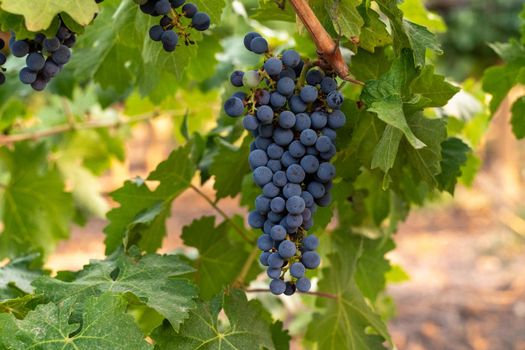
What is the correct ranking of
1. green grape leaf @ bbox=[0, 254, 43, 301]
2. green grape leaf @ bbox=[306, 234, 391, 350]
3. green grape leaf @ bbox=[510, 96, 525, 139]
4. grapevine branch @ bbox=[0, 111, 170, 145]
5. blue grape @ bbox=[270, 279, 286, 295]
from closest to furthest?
blue grape @ bbox=[270, 279, 286, 295] < green grape leaf @ bbox=[0, 254, 43, 301] < green grape leaf @ bbox=[306, 234, 391, 350] < green grape leaf @ bbox=[510, 96, 525, 139] < grapevine branch @ bbox=[0, 111, 170, 145]

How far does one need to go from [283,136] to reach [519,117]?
658mm

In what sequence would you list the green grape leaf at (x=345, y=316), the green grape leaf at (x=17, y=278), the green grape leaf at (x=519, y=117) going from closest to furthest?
the green grape leaf at (x=17, y=278) < the green grape leaf at (x=345, y=316) < the green grape leaf at (x=519, y=117)

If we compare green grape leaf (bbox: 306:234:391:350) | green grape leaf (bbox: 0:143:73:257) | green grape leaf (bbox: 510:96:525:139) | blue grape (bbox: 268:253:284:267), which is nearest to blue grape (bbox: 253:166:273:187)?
blue grape (bbox: 268:253:284:267)

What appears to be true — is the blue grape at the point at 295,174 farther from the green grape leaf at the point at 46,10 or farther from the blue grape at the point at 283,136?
the green grape leaf at the point at 46,10

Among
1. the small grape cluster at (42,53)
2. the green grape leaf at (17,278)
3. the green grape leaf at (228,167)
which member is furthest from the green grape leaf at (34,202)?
the small grape cluster at (42,53)

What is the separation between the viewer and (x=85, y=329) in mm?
874

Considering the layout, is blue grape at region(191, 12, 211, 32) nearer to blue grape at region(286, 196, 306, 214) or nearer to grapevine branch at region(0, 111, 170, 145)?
blue grape at region(286, 196, 306, 214)

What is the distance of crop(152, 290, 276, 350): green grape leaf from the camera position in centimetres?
99

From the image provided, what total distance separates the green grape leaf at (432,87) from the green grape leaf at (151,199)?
0.49m

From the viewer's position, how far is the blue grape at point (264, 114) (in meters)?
0.91

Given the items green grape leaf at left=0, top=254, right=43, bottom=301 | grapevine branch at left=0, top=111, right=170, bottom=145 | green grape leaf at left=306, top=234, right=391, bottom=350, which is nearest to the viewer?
green grape leaf at left=0, top=254, right=43, bottom=301

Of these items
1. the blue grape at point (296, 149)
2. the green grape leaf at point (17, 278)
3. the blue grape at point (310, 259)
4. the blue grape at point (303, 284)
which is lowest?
the green grape leaf at point (17, 278)

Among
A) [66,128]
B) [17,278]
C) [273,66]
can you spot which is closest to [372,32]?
[273,66]

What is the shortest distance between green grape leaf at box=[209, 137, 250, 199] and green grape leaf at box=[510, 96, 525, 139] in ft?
1.80
